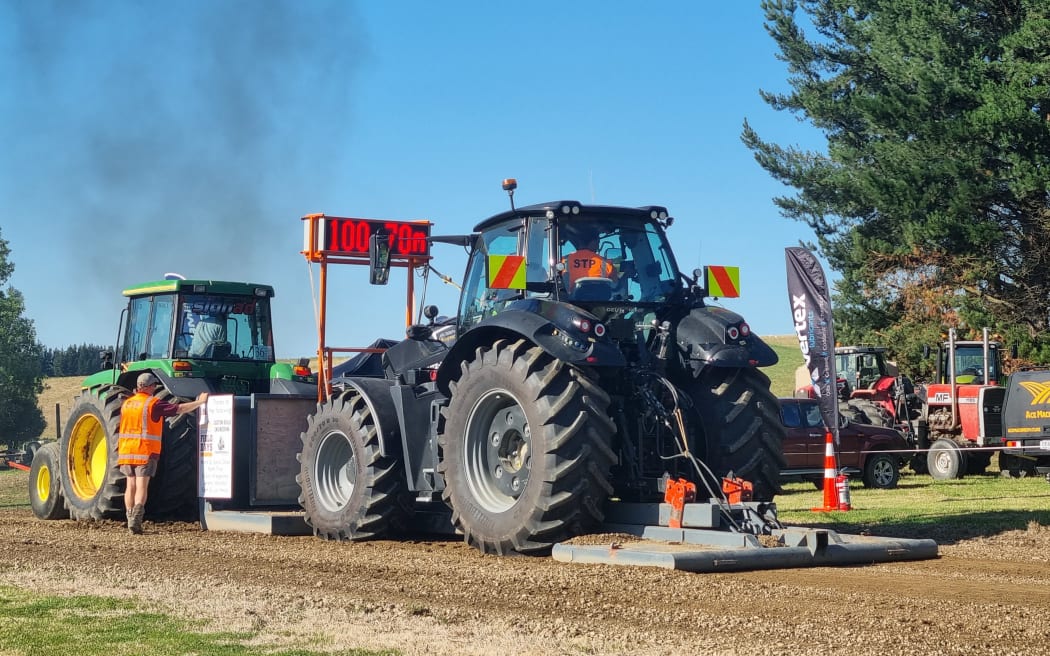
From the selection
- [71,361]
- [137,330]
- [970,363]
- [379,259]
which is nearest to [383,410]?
[379,259]

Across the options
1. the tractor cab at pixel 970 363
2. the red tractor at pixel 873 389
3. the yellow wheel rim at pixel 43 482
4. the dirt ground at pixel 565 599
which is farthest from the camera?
the tractor cab at pixel 970 363

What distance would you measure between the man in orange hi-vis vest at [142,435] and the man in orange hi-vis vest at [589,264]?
16.2 feet

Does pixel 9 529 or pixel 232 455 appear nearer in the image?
Result: pixel 232 455

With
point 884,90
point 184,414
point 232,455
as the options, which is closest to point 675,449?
point 232,455

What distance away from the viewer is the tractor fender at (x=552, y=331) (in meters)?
8.71

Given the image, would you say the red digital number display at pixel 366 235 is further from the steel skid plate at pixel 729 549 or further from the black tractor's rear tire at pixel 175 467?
the steel skid plate at pixel 729 549

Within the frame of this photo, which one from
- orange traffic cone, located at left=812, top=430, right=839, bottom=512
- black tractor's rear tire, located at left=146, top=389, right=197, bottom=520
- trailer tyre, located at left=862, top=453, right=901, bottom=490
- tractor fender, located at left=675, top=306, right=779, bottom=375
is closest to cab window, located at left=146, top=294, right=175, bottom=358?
black tractor's rear tire, located at left=146, top=389, right=197, bottom=520

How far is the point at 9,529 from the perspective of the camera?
13.0 m

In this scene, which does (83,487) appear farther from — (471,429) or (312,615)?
(312,615)

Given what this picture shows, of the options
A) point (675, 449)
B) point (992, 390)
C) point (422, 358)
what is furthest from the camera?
point (992, 390)

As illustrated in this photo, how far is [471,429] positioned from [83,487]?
7101mm

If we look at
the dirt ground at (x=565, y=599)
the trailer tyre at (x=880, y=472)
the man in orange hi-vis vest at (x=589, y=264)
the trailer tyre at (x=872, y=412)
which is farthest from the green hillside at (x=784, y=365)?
the dirt ground at (x=565, y=599)

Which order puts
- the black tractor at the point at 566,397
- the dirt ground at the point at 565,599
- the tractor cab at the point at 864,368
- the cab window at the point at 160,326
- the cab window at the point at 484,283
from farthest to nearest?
the tractor cab at the point at 864,368 < the cab window at the point at 160,326 < the cab window at the point at 484,283 < the black tractor at the point at 566,397 < the dirt ground at the point at 565,599

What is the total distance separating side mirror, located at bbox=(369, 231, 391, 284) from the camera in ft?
35.1
